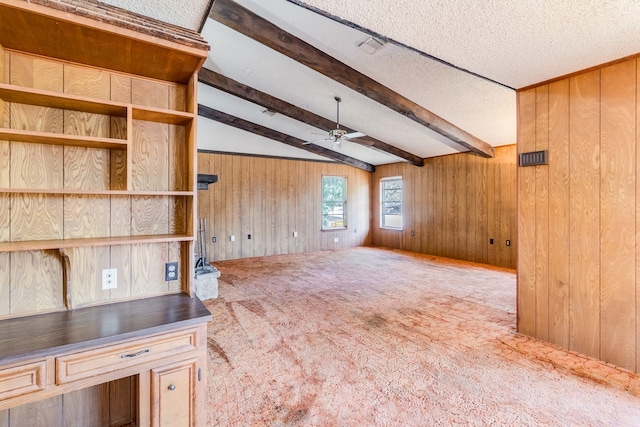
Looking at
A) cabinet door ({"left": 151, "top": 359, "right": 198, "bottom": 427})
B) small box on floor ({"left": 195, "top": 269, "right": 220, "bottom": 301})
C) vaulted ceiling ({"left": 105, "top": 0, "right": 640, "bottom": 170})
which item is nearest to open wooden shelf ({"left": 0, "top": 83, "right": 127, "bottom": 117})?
vaulted ceiling ({"left": 105, "top": 0, "right": 640, "bottom": 170})

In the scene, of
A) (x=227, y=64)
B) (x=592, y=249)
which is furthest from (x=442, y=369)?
(x=227, y=64)

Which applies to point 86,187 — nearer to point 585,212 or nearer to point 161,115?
point 161,115

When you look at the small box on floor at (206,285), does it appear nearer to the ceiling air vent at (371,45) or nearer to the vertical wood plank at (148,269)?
the vertical wood plank at (148,269)

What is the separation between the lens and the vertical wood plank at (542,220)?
265 cm

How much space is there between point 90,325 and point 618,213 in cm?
346

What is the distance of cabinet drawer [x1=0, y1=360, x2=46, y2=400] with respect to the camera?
44.2 inches

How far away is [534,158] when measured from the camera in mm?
2713

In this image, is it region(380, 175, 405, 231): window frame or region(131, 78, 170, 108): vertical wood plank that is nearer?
region(131, 78, 170, 108): vertical wood plank

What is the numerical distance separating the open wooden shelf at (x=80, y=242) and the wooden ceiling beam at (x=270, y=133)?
4.33 m

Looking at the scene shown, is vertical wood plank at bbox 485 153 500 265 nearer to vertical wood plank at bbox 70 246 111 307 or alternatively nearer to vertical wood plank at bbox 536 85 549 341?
vertical wood plank at bbox 536 85 549 341

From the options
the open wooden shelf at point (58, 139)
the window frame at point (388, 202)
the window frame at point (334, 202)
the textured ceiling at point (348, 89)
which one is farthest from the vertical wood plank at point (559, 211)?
the window frame at point (334, 202)

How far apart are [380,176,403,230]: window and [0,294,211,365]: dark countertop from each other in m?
7.25

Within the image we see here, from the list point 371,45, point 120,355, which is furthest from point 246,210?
point 120,355

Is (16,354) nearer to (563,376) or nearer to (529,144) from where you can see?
(563,376)
